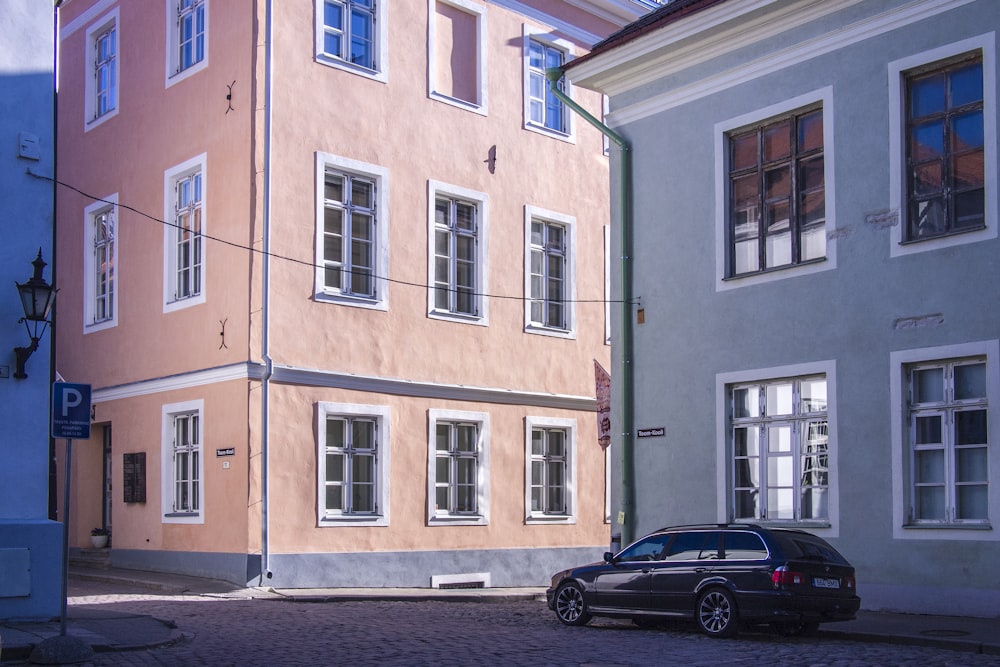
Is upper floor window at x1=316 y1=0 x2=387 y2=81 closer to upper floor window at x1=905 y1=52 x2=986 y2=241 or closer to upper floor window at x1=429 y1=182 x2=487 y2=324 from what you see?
upper floor window at x1=429 y1=182 x2=487 y2=324

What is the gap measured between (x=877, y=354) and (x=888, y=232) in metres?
1.57

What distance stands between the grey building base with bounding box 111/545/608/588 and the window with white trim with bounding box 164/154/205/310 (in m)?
4.69

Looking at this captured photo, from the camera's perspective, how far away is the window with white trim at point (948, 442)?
15.2 metres

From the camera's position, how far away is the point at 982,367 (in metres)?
15.3

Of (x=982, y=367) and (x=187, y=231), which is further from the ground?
(x=187, y=231)

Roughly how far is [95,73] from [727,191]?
1474 cm

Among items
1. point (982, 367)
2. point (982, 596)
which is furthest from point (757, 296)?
point (982, 596)

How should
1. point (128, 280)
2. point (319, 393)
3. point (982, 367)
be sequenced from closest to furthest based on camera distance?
point (982, 367), point (319, 393), point (128, 280)

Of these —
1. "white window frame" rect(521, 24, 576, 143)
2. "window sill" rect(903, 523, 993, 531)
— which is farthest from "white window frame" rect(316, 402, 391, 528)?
"window sill" rect(903, 523, 993, 531)

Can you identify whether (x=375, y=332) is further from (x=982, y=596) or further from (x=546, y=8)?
(x=982, y=596)

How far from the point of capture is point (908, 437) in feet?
52.2

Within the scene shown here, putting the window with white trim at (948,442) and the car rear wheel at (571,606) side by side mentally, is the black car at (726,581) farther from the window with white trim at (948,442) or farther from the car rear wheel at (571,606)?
the window with white trim at (948,442)

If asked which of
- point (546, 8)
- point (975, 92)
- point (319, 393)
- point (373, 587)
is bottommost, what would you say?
point (373, 587)

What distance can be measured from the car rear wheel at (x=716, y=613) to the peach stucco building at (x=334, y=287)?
8932mm
